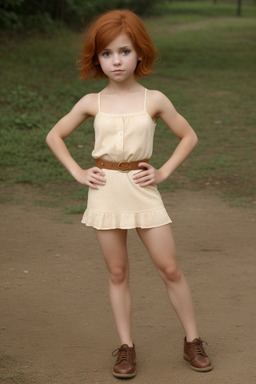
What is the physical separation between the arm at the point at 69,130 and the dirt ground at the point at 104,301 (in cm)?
91

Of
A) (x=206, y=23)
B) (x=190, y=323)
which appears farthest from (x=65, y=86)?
(x=206, y=23)

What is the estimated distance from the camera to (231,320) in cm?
453

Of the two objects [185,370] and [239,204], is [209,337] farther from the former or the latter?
[239,204]

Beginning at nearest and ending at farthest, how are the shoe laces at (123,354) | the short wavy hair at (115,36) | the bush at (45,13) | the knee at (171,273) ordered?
the short wavy hair at (115,36), the knee at (171,273), the shoe laces at (123,354), the bush at (45,13)

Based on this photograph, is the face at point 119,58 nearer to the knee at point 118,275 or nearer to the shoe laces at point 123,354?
the knee at point 118,275

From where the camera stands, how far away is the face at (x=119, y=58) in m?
3.56

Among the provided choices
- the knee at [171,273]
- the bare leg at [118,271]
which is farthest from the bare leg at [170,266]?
the bare leg at [118,271]

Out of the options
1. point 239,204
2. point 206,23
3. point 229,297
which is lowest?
point 206,23

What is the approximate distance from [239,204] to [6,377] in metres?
3.98

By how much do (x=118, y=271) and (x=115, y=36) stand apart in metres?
1.05

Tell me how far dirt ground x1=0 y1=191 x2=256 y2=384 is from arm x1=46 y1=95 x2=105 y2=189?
0.91 meters

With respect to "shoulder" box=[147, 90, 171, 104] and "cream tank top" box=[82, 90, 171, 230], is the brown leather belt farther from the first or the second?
"shoulder" box=[147, 90, 171, 104]

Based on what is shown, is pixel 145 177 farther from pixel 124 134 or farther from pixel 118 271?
pixel 118 271

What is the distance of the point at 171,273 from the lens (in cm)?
370
